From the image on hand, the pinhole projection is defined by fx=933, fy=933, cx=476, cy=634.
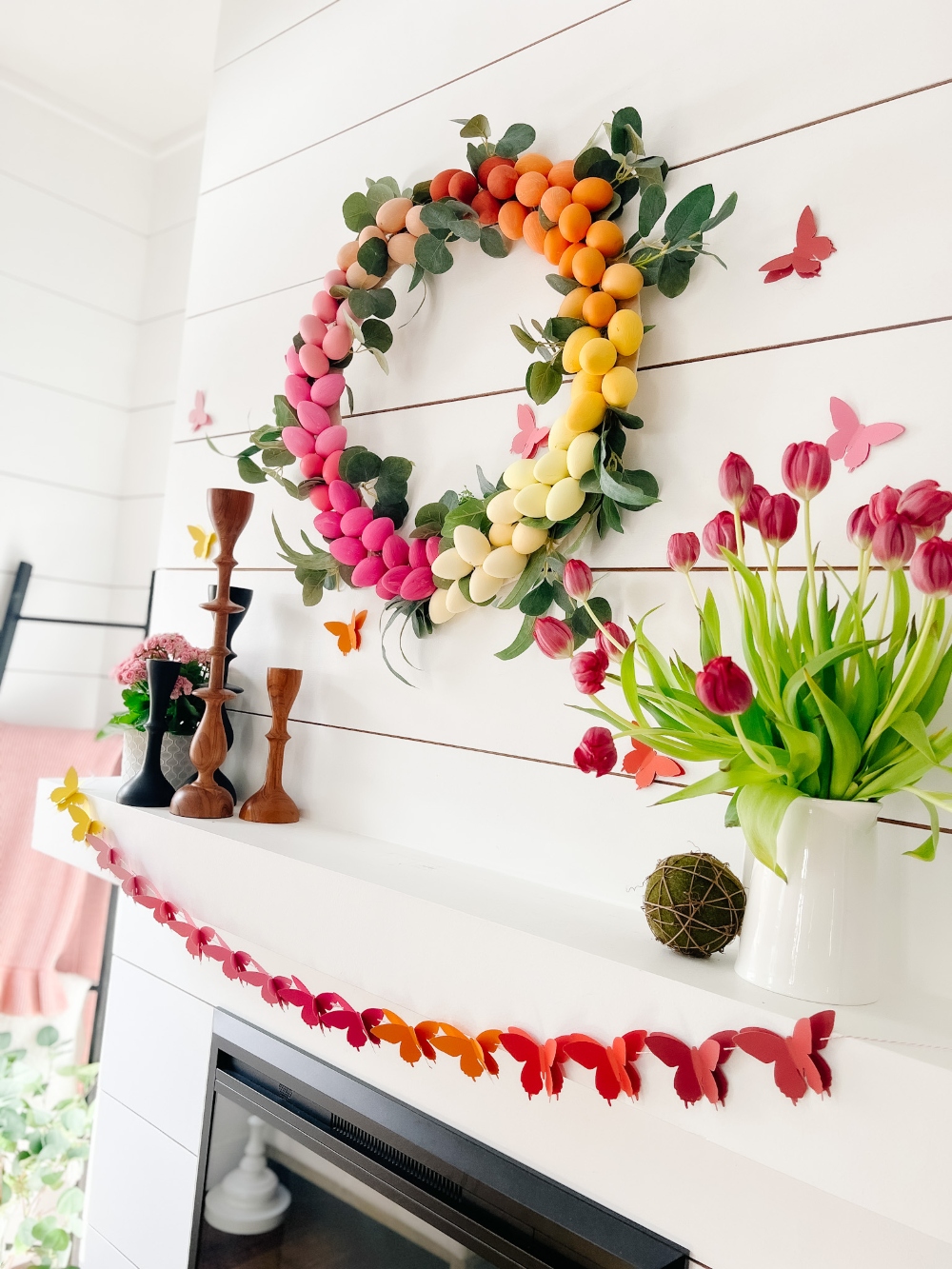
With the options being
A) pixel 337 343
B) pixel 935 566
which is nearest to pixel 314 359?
pixel 337 343

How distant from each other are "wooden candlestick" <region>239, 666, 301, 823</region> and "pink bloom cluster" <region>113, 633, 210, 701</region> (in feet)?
0.48

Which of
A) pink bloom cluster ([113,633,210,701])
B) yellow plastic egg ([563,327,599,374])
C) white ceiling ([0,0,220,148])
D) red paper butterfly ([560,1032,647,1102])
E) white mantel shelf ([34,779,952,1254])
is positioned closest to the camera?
white mantel shelf ([34,779,952,1254])

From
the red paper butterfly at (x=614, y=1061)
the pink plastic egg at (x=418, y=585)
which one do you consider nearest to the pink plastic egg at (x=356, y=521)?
the pink plastic egg at (x=418, y=585)

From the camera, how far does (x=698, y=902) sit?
2.47ft

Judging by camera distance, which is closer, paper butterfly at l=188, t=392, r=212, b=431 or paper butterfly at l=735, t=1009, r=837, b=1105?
paper butterfly at l=735, t=1009, r=837, b=1105

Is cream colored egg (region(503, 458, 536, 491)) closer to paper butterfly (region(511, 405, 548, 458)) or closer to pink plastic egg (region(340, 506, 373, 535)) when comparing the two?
paper butterfly (region(511, 405, 548, 458))

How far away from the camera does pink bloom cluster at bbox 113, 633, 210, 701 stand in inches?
51.7

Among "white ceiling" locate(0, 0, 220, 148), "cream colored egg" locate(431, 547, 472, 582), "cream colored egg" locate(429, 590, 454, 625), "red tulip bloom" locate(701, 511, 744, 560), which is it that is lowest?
"cream colored egg" locate(429, 590, 454, 625)

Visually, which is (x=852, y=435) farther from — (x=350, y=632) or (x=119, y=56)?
(x=119, y=56)

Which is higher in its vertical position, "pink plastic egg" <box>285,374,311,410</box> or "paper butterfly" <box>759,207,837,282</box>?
"paper butterfly" <box>759,207,837,282</box>

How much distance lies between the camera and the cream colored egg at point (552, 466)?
96 cm

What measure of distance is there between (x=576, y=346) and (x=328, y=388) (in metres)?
0.41

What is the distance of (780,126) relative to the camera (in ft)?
2.98

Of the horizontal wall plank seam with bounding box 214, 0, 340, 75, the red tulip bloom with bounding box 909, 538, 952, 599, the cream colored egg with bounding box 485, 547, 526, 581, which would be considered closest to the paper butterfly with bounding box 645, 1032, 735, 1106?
the red tulip bloom with bounding box 909, 538, 952, 599
